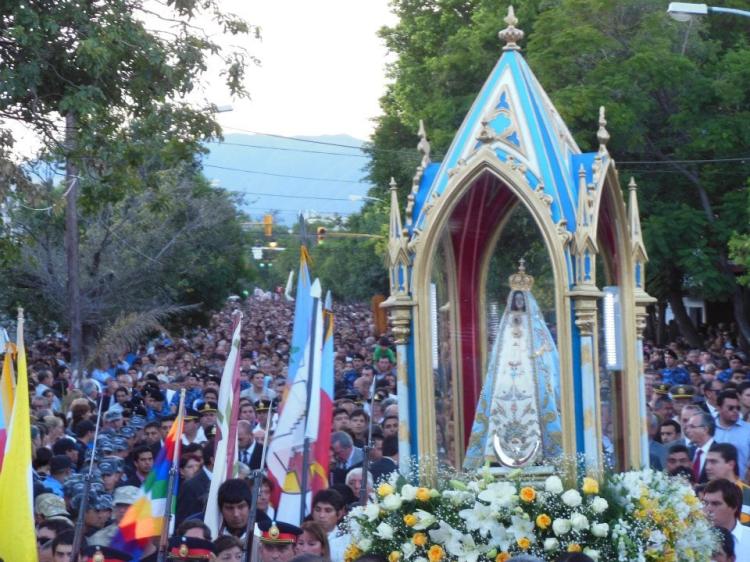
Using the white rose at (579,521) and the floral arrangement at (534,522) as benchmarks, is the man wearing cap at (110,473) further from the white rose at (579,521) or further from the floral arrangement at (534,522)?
the white rose at (579,521)

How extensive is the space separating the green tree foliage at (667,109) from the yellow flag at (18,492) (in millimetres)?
18519

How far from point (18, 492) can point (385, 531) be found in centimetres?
272

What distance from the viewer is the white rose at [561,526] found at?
25.8 feet

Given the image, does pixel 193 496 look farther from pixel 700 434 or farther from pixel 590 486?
pixel 590 486

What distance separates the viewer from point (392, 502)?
8.23m

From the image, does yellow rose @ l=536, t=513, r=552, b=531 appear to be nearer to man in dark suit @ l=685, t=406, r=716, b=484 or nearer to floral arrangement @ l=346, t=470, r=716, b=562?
floral arrangement @ l=346, t=470, r=716, b=562

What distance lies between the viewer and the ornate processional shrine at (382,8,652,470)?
8.84 metres

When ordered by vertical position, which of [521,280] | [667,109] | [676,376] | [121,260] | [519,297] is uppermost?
[667,109]

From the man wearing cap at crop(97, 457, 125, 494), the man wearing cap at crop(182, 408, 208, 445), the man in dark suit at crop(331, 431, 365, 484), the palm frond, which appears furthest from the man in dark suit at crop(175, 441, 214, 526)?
the palm frond

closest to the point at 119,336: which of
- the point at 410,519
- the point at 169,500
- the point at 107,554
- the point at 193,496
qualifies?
the point at 193,496

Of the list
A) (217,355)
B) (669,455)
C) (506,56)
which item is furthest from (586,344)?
(217,355)

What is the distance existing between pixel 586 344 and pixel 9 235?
30.0ft

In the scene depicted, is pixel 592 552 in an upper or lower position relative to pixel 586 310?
lower

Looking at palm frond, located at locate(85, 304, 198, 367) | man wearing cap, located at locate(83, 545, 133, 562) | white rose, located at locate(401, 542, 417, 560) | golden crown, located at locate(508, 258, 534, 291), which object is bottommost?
man wearing cap, located at locate(83, 545, 133, 562)
